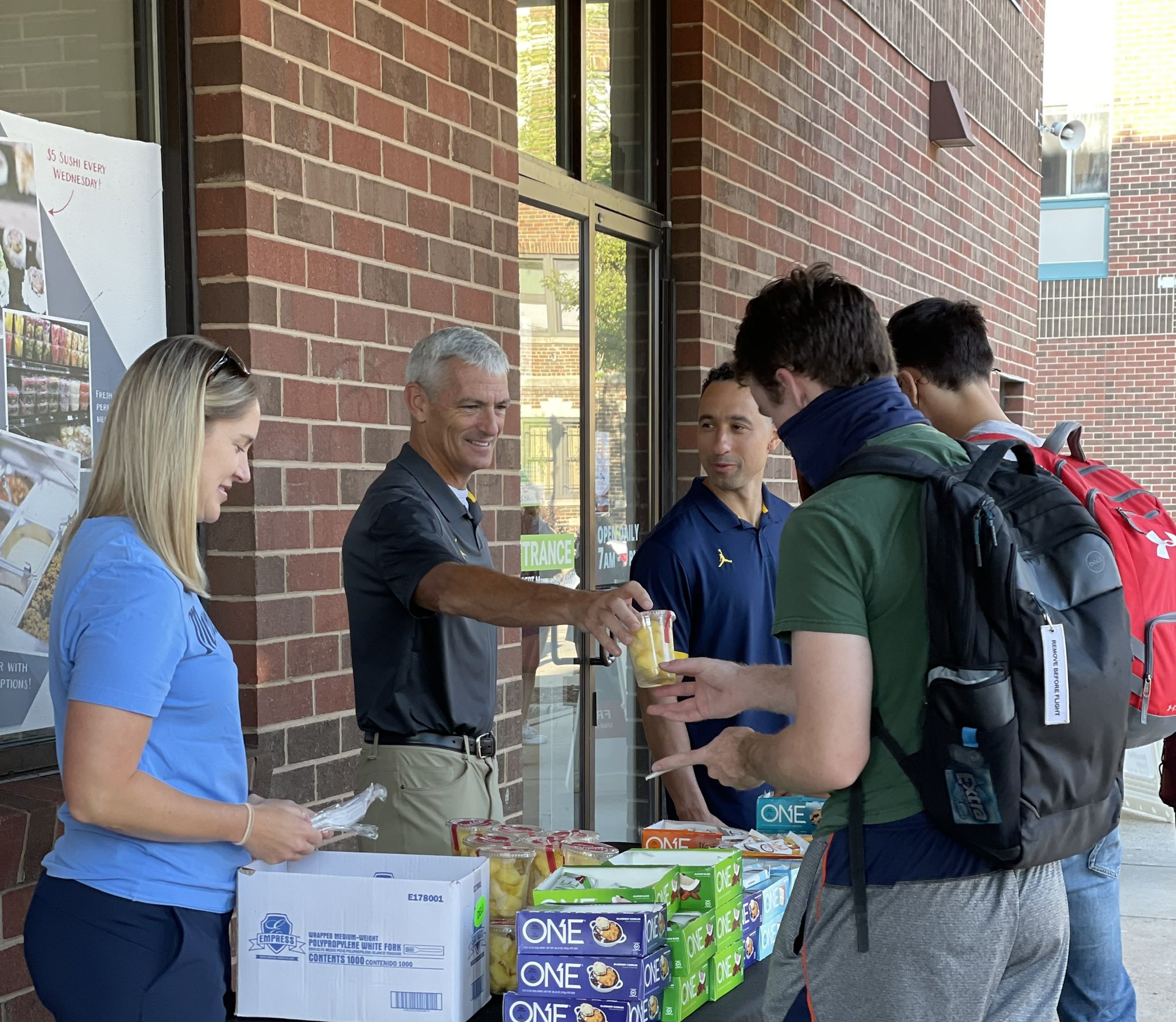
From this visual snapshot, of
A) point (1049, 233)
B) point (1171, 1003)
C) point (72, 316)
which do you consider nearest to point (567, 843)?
point (72, 316)

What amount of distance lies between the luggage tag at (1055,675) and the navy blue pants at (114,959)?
4.52 feet

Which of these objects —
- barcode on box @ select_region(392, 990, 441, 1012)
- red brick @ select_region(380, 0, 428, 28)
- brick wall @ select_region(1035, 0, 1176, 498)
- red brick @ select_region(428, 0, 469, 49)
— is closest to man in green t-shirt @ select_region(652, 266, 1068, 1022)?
barcode on box @ select_region(392, 990, 441, 1012)

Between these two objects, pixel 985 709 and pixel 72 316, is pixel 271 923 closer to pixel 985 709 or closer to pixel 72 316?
pixel 985 709

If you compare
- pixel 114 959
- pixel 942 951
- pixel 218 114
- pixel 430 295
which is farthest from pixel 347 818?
pixel 430 295

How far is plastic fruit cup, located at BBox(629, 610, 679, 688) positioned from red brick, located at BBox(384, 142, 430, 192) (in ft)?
6.05

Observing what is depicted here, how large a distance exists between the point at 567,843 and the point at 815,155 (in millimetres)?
5471

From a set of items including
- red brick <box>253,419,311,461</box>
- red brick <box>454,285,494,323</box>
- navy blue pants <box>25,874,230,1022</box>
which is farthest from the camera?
red brick <box>454,285,494,323</box>

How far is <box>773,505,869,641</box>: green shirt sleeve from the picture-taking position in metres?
2.04

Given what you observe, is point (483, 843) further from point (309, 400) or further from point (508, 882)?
point (309, 400)

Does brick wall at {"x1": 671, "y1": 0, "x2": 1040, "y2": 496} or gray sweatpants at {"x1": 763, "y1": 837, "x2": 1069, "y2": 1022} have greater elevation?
brick wall at {"x1": 671, "y1": 0, "x2": 1040, "y2": 496}

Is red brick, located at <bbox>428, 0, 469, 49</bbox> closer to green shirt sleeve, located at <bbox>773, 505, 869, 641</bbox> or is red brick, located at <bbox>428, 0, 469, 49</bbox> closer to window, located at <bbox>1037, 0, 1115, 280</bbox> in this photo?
green shirt sleeve, located at <bbox>773, 505, 869, 641</bbox>

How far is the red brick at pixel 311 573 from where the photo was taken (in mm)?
3402

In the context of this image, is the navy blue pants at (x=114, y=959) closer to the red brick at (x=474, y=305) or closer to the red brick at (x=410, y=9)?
the red brick at (x=474, y=305)

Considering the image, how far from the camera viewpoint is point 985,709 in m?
1.95
